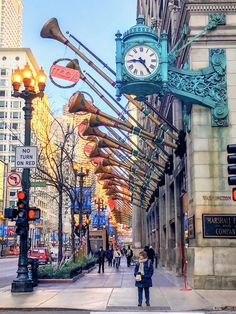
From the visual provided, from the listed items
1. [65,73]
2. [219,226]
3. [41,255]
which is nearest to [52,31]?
[65,73]

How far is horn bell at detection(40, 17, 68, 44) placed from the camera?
73.9ft

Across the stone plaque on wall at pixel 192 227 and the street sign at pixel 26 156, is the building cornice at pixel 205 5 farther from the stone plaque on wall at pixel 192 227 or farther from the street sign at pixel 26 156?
the street sign at pixel 26 156

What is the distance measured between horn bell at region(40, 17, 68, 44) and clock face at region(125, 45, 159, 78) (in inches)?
208

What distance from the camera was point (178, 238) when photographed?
1072 inches

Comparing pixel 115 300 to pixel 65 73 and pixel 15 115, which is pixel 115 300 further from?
pixel 15 115

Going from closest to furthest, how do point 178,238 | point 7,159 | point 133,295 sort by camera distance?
point 133,295, point 178,238, point 7,159

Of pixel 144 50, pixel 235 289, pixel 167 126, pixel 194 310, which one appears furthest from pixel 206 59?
pixel 194 310

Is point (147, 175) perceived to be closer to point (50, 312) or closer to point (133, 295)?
point (133, 295)

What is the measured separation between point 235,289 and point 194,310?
5.75 metres

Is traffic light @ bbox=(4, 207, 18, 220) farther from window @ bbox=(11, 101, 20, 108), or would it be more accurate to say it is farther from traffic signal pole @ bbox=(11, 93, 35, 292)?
window @ bbox=(11, 101, 20, 108)

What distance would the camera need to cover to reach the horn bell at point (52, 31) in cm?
2252

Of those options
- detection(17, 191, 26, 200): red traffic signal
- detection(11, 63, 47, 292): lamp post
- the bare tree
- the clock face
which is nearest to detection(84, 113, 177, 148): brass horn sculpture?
the bare tree

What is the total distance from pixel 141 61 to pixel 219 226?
7.29 metres

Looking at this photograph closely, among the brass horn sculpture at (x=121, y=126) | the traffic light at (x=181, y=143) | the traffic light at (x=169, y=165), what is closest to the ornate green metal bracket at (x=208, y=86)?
the traffic light at (x=181, y=143)
